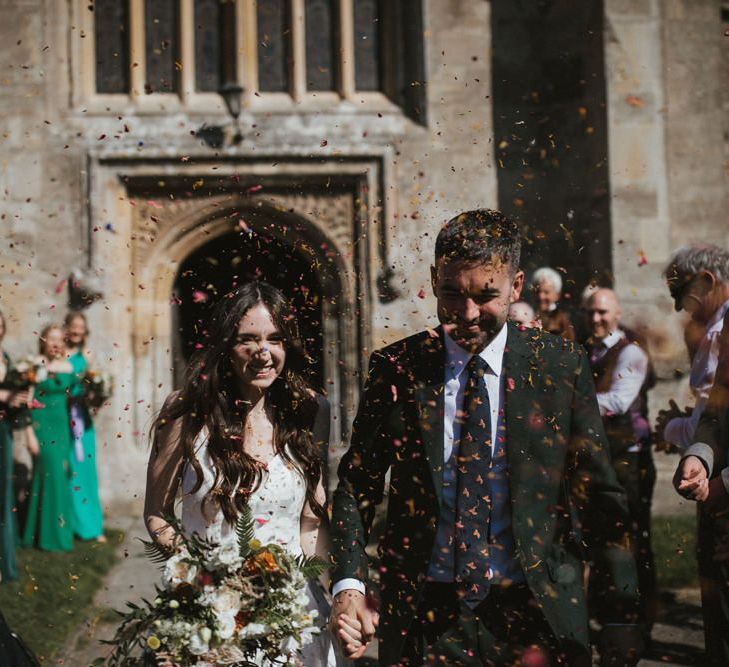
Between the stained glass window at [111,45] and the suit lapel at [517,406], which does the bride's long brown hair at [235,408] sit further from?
the stained glass window at [111,45]

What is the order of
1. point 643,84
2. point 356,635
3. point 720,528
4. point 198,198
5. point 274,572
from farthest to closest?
point 198,198, point 643,84, point 720,528, point 274,572, point 356,635

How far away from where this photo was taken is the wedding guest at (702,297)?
14.9ft

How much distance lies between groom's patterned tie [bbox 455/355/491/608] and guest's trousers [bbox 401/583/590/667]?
0.15 feet

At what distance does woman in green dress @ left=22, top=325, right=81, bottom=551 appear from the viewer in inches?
338

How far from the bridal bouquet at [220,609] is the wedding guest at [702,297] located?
2324mm

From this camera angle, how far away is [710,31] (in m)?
10.2

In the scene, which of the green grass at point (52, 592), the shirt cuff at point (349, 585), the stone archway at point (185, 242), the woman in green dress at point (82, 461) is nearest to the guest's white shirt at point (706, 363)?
the shirt cuff at point (349, 585)

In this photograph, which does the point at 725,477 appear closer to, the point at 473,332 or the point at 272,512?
the point at 473,332

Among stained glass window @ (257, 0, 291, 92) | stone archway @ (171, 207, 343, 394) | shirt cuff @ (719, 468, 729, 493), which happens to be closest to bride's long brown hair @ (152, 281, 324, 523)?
shirt cuff @ (719, 468, 729, 493)

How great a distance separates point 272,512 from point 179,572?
647 millimetres

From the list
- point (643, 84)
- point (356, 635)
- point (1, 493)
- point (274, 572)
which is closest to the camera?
point (356, 635)

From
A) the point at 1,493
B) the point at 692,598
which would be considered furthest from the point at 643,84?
the point at 1,493

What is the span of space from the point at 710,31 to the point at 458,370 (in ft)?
27.7

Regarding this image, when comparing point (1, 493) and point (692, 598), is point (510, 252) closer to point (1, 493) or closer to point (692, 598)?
point (692, 598)
